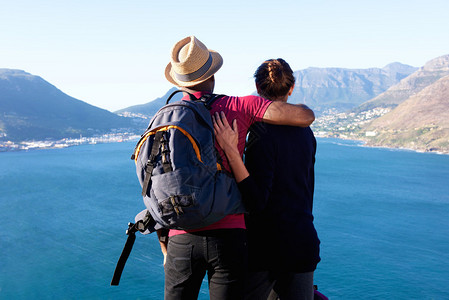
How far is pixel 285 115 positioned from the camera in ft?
6.46

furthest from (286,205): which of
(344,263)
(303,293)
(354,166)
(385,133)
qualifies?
(385,133)

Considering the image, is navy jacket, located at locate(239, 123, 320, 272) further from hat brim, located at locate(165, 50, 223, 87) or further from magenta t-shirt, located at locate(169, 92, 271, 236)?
hat brim, located at locate(165, 50, 223, 87)

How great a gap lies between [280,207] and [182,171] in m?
0.68

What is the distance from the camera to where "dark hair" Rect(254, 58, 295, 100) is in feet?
7.02

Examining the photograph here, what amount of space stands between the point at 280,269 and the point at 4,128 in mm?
176518

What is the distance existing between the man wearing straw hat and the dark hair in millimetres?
176

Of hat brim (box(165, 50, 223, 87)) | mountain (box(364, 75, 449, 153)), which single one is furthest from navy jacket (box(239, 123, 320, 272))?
mountain (box(364, 75, 449, 153))

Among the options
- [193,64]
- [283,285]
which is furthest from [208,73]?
[283,285]

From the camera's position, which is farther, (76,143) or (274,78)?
(76,143)

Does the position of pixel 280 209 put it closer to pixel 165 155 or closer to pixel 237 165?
pixel 237 165

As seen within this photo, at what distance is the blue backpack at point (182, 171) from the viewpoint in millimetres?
1661

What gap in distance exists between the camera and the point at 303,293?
2.12 meters

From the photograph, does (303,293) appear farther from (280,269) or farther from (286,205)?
(286,205)

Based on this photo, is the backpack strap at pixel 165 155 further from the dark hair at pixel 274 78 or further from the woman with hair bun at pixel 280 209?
the dark hair at pixel 274 78
